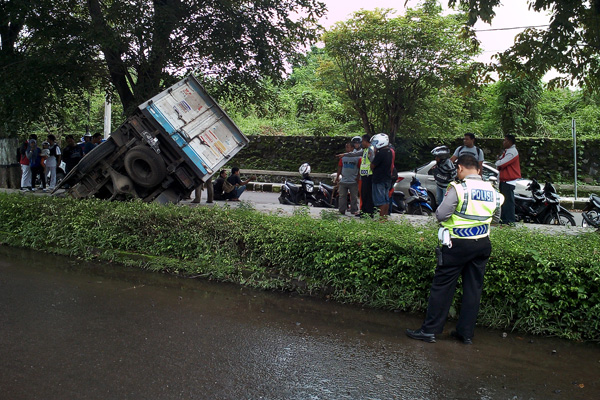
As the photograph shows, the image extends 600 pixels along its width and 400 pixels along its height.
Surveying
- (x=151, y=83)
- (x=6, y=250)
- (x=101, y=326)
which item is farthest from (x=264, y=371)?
(x=151, y=83)

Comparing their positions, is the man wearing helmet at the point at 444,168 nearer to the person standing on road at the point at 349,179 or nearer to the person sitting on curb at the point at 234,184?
the person standing on road at the point at 349,179

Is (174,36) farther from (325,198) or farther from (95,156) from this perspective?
(325,198)

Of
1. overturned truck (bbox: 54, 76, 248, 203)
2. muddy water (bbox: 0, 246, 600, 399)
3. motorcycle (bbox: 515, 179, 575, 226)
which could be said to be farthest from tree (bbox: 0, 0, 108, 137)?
motorcycle (bbox: 515, 179, 575, 226)

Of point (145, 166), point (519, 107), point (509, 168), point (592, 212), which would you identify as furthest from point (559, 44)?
point (519, 107)

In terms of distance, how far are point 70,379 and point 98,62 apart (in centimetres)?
860

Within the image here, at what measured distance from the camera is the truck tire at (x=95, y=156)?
9.98 metres

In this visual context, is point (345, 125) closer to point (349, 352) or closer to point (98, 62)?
point (98, 62)

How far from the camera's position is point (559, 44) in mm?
7289

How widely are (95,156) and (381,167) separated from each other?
5459mm

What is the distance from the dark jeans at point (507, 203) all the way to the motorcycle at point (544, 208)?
1.86m

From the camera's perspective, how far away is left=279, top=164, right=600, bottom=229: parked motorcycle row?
10.5 metres

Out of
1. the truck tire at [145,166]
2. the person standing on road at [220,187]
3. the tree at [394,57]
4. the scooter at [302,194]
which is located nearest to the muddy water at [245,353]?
the truck tire at [145,166]

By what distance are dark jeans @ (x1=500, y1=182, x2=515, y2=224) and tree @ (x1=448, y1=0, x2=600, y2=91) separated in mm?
1858

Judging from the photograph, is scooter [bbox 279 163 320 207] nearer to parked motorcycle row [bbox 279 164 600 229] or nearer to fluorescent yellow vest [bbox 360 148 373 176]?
parked motorcycle row [bbox 279 164 600 229]
